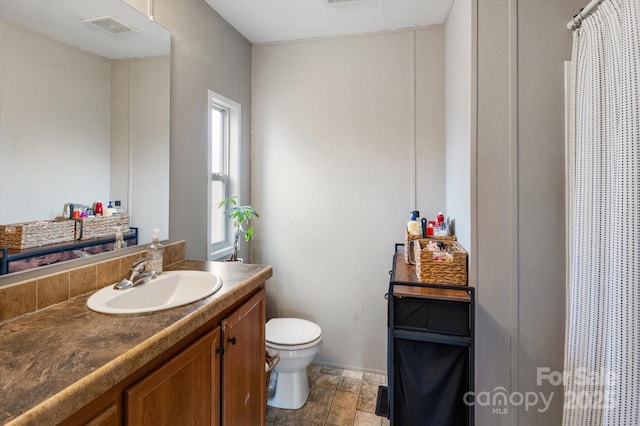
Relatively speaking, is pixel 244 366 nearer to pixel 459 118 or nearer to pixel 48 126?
pixel 48 126

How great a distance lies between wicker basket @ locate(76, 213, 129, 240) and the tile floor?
1431mm

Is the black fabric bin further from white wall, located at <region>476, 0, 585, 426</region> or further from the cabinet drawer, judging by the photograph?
white wall, located at <region>476, 0, 585, 426</region>

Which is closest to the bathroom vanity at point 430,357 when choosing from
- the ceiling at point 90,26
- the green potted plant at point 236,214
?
the green potted plant at point 236,214

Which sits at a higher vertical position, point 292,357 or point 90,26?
point 90,26

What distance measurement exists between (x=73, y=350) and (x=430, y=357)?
136 centimetres

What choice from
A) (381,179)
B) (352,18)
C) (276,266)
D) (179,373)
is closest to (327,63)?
(352,18)

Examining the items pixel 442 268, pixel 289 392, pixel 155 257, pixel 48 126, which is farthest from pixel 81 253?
pixel 442 268

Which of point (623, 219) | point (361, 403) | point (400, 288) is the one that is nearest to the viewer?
point (623, 219)

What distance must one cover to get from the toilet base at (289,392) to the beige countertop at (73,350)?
113 centimetres

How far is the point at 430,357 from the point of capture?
56.4 inches

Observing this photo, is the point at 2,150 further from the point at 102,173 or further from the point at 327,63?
the point at 327,63

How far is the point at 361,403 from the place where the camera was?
2020 mm

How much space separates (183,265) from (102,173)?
592mm

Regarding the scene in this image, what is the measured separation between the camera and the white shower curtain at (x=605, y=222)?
102 cm
